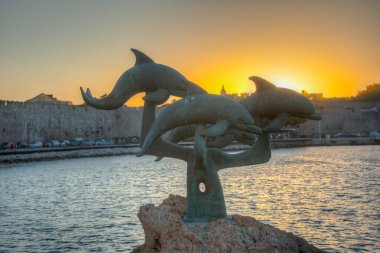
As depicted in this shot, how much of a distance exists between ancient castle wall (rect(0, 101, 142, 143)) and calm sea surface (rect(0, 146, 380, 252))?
120ft

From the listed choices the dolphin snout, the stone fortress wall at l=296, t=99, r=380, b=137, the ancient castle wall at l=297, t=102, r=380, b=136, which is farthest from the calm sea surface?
the stone fortress wall at l=296, t=99, r=380, b=137

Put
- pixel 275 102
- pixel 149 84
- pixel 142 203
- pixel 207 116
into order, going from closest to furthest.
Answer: pixel 207 116 → pixel 275 102 → pixel 149 84 → pixel 142 203

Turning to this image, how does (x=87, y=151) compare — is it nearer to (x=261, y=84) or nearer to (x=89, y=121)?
(x=89, y=121)

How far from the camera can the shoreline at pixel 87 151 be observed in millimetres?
43625

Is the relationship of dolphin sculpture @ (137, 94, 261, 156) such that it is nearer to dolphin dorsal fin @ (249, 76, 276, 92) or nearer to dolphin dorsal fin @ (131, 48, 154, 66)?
dolphin dorsal fin @ (249, 76, 276, 92)

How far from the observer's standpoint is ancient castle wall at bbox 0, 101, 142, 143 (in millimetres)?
63750

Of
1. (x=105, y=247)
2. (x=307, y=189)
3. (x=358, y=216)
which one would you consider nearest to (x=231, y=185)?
(x=307, y=189)

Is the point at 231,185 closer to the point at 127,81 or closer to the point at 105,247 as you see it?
the point at 105,247

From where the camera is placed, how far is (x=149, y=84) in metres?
9.51

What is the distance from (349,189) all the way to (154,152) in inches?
534

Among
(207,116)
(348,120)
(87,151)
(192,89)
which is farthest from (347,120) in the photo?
(207,116)

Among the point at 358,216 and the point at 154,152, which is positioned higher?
the point at 154,152

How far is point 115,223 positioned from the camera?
14.3m

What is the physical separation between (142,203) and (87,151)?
3560 cm
